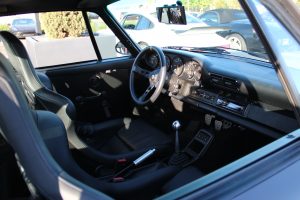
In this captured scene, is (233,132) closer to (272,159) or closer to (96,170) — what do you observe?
(96,170)

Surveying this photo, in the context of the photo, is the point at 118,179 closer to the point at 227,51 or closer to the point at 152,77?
the point at 152,77

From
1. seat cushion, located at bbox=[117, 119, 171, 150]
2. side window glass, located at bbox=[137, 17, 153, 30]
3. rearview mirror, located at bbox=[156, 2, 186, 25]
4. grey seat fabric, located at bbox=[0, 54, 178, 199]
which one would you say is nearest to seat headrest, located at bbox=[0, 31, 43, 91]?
seat cushion, located at bbox=[117, 119, 171, 150]

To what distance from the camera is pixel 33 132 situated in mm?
1343

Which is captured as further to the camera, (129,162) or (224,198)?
(129,162)

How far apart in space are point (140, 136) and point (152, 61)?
71cm

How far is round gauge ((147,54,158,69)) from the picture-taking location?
131 inches

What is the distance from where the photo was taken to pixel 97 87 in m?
3.88

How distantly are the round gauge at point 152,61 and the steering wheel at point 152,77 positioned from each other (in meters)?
0.05

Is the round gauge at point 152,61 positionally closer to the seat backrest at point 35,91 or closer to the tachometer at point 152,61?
the tachometer at point 152,61

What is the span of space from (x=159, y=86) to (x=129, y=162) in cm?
69

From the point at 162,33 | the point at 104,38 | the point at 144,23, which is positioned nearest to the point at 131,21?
the point at 162,33

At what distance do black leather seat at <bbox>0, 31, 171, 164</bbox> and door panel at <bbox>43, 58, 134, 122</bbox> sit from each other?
306mm

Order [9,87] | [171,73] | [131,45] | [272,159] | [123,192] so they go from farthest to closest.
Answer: [131,45], [171,73], [123,192], [272,159], [9,87]

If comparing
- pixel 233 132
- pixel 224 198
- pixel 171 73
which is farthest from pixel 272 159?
pixel 171 73
